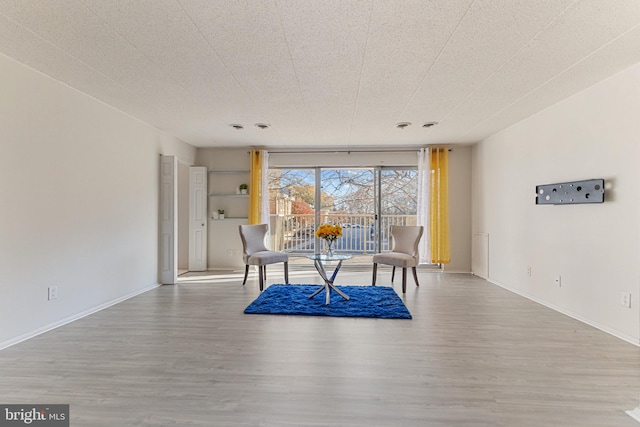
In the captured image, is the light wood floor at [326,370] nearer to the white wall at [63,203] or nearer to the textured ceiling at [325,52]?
the white wall at [63,203]

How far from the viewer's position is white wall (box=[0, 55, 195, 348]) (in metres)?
2.43

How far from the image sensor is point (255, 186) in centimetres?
555

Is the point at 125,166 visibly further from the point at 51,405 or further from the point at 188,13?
the point at 51,405

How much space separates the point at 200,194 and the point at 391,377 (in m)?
4.80

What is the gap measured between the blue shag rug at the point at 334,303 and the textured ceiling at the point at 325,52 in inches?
89.6

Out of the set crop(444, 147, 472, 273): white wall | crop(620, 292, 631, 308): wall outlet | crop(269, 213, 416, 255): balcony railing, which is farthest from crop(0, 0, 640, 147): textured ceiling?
crop(269, 213, 416, 255): balcony railing

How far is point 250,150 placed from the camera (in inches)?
224

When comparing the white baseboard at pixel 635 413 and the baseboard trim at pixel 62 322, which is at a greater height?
the baseboard trim at pixel 62 322

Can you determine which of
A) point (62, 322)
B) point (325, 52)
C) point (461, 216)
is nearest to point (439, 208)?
point (461, 216)

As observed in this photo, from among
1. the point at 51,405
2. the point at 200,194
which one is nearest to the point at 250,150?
the point at 200,194

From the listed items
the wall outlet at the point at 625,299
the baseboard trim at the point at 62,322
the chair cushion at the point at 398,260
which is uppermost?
the chair cushion at the point at 398,260

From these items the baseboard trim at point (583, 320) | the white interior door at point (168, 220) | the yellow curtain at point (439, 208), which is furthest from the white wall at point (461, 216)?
the white interior door at point (168, 220)

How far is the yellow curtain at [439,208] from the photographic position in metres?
5.36

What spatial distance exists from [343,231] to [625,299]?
4.37 metres
